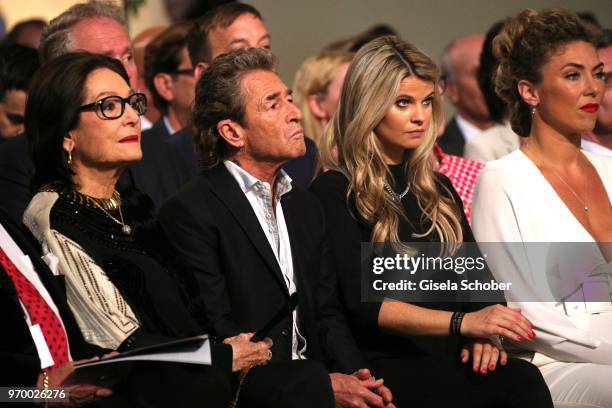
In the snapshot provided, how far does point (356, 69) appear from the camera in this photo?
13.2 feet

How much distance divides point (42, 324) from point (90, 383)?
0.72 feet

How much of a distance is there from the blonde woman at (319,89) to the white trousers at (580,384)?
82.2 inches

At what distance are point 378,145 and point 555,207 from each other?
0.73 m

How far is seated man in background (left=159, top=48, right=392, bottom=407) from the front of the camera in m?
3.49

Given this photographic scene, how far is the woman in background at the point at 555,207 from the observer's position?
12.8 ft

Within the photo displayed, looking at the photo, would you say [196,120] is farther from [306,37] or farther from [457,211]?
[306,37]

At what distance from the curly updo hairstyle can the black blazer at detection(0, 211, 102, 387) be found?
209cm

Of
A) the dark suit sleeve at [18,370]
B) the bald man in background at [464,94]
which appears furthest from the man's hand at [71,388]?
the bald man in background at [464,94]

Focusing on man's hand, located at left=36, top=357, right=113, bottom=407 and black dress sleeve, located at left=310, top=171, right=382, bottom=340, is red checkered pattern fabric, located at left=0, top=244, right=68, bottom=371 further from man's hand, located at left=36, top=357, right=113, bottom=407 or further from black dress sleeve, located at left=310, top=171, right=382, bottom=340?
black dress sleeve, located at left=310, top=171, right=382, bottom=340

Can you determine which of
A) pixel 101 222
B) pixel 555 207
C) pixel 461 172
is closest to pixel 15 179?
pixel 101 222

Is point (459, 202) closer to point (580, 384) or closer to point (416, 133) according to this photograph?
point (416, 133)

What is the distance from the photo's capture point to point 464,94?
6.79 metres

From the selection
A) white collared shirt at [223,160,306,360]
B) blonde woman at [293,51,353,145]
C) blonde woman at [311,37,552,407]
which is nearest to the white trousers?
blonde woman at [311,37,552,407]

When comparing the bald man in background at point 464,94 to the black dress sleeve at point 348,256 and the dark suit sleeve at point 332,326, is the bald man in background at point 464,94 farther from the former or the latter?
the dark suit sleeve at point 332,326
